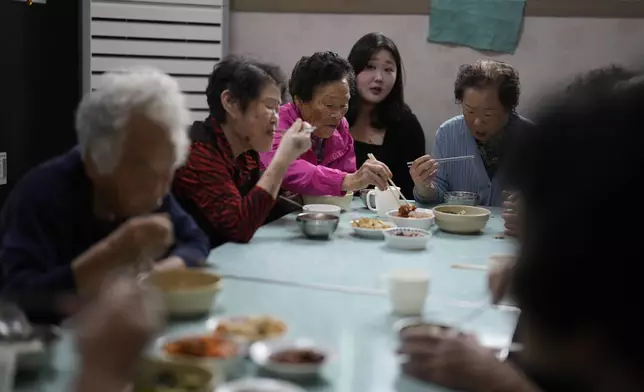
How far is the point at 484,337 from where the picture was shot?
5.27 ft

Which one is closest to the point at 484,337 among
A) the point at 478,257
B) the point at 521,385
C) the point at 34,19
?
the point at 521,385

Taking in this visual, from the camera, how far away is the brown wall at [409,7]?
393 centimetres

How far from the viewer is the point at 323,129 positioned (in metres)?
3.29

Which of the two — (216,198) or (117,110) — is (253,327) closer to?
(117,110)

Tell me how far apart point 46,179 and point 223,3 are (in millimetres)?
2809

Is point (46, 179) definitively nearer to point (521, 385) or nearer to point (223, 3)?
point (521, 385)

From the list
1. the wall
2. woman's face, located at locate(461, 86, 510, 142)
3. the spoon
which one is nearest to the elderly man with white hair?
the spoon

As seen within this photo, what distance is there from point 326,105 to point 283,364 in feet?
6.67

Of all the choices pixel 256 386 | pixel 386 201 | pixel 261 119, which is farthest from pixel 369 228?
pixel 256 386

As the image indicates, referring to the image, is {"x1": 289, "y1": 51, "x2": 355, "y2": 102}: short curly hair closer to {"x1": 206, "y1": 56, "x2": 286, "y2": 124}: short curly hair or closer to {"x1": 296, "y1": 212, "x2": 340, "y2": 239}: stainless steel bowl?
{"x1": 206, "y1": 56, "x2": 286, "y2": 124}: short curly hair

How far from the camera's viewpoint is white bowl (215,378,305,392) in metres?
1.19

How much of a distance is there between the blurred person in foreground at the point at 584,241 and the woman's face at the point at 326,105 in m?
2.46

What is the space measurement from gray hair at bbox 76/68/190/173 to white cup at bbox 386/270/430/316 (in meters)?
0.60

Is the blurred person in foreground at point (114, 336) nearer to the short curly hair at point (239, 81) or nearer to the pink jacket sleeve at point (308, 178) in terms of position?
the short curly hair at point (239, 81)
